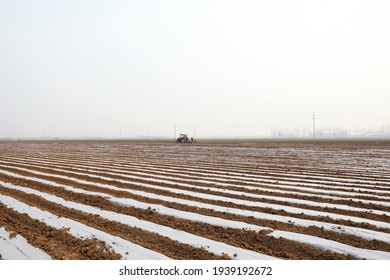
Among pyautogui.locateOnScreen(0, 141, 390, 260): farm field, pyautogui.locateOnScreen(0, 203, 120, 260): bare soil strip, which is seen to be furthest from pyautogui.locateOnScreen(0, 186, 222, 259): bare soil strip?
pyautogui.locateOnScreen(0, 203, 120, 260): bare soil strip

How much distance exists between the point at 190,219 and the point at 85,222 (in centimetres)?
172

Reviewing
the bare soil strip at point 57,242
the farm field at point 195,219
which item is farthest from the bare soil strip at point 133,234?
the bare soil strip at point 57,242

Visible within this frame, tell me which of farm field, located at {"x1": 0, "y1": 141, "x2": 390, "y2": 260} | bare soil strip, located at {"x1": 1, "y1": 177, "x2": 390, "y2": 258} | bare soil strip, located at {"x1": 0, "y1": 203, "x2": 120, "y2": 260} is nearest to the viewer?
bare soil strip, located at {"x1": 0, "y1": 203, "x2": 120, "y2": 260}

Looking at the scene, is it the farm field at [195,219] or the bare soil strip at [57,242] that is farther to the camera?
the farm field at [195,219]

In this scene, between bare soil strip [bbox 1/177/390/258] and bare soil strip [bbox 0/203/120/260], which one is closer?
bare soil strip [bbox 0/203/120/260]

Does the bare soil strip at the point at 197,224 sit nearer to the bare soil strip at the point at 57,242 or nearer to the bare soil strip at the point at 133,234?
the bare soil strip at the point at 133,234

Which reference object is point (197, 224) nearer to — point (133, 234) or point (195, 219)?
point (195, 219)

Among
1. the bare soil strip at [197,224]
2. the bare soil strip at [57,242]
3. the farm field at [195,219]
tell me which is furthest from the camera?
the bare soil strip at [197,224]

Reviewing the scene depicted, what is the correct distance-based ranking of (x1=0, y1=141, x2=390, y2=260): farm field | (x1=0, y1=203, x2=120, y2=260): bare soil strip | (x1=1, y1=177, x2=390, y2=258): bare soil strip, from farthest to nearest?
(x1=1, y1=177, x2=390, y2=258): bare soil strip, (x1=0, y1=141, x2=390, y2=260): farm field, (x1=0, y1=203, x2=120, y2=260): bare soil strip

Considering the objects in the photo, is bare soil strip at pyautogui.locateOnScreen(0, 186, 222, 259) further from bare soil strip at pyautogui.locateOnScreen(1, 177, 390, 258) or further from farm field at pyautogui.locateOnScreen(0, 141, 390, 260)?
bare soil strip at pyautogui.locateOnScreen(1, 177, 390, 258)

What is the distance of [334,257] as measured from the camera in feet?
11.6
